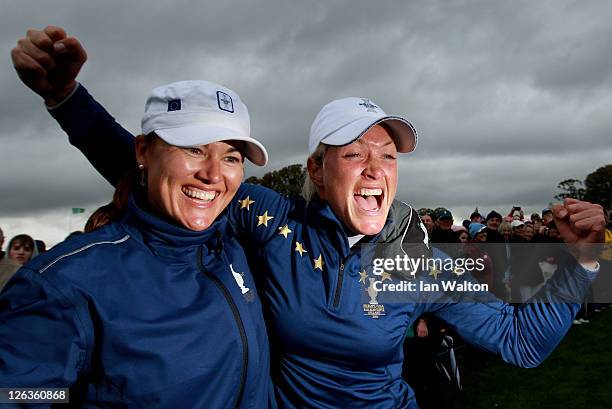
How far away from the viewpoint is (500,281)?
944 cm

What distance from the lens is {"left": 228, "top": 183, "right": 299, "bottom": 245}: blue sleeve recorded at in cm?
252

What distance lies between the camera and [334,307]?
7.41 ft

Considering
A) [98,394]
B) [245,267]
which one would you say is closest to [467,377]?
[245,267]

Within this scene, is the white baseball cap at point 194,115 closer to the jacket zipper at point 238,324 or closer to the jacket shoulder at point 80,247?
the jacket shoulder at point 80,247

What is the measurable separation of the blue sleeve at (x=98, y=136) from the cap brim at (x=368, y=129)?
101cm

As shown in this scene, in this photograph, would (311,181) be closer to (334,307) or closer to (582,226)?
(334,307)

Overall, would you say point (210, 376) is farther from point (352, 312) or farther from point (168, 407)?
point (352, 312)

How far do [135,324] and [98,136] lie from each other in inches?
46.3

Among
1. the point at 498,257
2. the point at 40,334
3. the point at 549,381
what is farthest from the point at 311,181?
the point at 498,257

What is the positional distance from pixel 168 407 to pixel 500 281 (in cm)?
878

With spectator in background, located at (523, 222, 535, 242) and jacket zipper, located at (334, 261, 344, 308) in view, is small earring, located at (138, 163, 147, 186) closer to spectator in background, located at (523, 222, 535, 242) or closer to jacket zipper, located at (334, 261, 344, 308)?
jacket zipper, located at (334, 261, 344, 308)

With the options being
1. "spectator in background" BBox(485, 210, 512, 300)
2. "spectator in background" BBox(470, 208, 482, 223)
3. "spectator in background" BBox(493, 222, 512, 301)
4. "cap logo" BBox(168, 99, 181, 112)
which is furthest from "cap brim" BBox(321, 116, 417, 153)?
"spectator in background" BBox(470, 208, 482, 223)

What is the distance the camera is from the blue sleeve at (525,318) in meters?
2.39

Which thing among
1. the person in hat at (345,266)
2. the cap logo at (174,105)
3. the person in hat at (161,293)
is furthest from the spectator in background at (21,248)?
the cap logo at (174,105)
